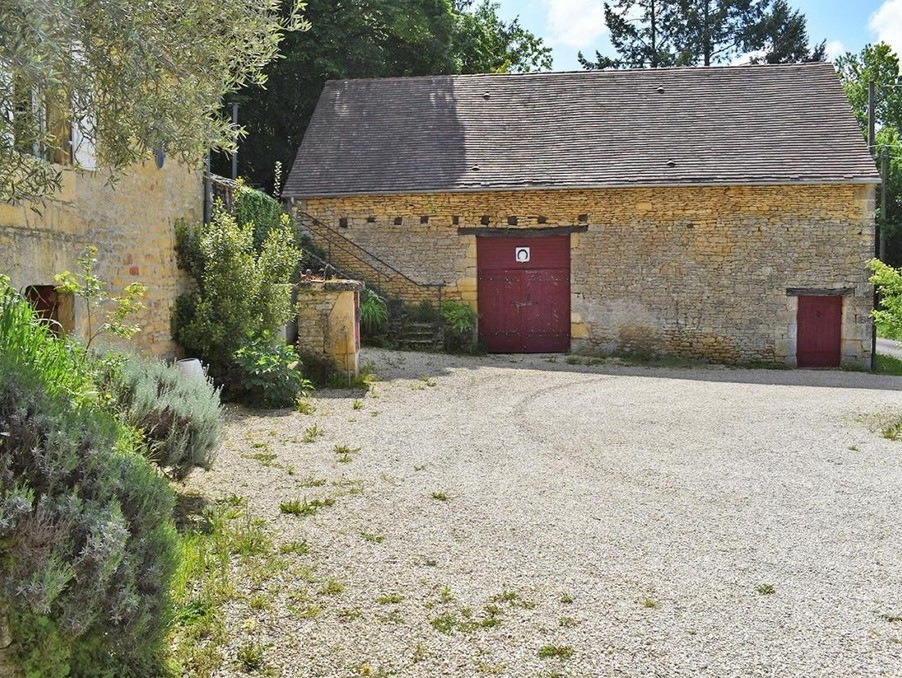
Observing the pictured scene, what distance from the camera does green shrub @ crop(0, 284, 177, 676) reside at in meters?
2.38

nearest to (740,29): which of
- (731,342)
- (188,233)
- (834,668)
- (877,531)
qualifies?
(731,342)

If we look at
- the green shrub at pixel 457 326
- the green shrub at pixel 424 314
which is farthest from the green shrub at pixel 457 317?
the green shrub at pixel 424 314

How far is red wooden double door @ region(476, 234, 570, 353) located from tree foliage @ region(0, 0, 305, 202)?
11.0m

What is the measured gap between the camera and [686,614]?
3.57 m

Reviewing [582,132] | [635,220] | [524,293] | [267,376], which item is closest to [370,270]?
[524,293]

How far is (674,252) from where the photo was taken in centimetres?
1492

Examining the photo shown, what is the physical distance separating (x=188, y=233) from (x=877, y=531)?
7633 mm

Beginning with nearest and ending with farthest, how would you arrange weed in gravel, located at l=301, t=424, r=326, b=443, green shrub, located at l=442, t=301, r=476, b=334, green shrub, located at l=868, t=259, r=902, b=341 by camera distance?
weed in gravel, located at l=301, t=424, r=326, b=443 → green shrub, located at l=868, t=259, r=902, b=341 → green shrub, located at l=442, t=301, r=476, b=334

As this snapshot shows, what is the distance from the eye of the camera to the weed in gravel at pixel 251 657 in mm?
3057

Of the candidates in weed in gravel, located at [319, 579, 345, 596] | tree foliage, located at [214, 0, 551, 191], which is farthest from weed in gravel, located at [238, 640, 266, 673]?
tree foliage, located at [214, 0, 551, 191]

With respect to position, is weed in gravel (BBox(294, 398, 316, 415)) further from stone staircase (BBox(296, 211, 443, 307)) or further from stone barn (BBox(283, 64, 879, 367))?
stone barn (BBox(283, 64, 879, 367))

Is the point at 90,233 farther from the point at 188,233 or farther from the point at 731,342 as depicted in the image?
the point at 731,342

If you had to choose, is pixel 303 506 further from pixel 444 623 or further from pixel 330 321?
pixel 330 321

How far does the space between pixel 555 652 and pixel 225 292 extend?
21.9 feet
